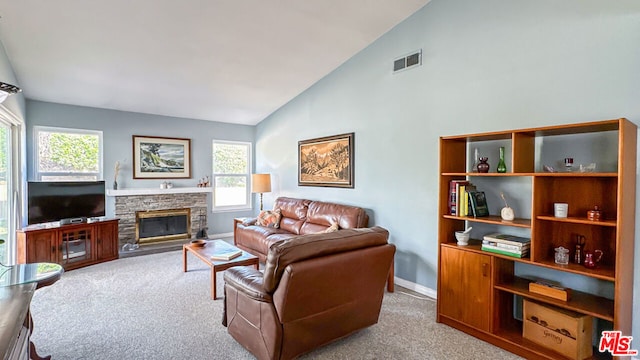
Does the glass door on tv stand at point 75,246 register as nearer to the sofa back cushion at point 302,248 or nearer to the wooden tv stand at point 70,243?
the wooden tv stand at point 70,243

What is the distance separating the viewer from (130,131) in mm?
5477

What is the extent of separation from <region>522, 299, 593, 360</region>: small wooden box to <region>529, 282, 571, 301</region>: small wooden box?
0.10 m

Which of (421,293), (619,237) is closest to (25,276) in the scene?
(421,293)

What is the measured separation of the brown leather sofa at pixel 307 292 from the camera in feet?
6.53

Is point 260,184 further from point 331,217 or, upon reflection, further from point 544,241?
point 544,241

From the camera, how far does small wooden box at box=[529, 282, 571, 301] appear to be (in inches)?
89.5

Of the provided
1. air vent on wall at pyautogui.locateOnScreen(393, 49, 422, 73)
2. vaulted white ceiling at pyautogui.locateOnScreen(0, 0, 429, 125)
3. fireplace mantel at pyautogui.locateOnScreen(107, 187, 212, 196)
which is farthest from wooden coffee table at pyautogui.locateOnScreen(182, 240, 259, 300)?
air vent on wall at pyautogui.locateOnScreen(393, 49, 422, 73)

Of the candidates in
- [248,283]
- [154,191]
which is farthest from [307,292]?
[154,191]

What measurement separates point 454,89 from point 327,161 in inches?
86.9

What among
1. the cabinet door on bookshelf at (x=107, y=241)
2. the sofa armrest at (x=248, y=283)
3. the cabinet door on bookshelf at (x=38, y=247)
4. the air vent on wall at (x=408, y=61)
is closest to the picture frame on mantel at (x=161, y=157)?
the cabinet door on bookshelf at (x=107, y=241)

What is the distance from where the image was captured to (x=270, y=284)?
2010 mm

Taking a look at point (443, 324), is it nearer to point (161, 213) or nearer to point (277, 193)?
point (277, 193)

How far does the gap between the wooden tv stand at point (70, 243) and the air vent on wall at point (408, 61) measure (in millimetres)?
4690

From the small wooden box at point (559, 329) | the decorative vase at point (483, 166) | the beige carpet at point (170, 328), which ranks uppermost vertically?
the decorative vase at point (483, 166)
